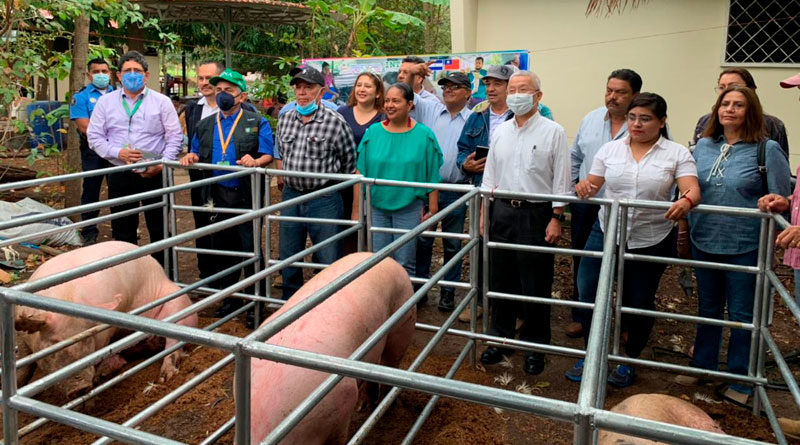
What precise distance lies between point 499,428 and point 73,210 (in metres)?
2.63

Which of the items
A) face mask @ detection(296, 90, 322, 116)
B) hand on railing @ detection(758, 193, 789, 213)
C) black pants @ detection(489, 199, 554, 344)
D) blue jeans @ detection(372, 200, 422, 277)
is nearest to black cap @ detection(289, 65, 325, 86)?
face mask @ detection(296, 90, 322, 116)

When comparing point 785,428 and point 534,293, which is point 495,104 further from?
point 785,428

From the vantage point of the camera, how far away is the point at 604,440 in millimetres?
2928

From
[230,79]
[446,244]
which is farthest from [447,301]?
[230,79]

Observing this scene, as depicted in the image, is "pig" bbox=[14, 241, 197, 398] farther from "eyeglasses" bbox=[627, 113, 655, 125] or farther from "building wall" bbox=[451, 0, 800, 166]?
"building wall" bbox=[451, 0, 800, 166]

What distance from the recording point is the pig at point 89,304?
3.89 metres

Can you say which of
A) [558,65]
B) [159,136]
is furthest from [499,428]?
[558,65]

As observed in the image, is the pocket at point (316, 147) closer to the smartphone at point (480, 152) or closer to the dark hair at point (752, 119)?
the smartphone at point (480, 152)

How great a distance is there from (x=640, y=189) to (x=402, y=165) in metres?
1.75

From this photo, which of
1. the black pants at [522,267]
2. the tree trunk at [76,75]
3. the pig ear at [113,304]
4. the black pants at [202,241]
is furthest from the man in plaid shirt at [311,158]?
the tree trunk at [76,75]

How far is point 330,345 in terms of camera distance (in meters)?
3.13

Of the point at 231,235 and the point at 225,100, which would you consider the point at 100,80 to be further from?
the point at 231,235

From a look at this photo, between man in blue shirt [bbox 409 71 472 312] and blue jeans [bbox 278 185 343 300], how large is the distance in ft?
2.58

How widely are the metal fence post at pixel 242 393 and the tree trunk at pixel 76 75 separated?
6978 millimetres
